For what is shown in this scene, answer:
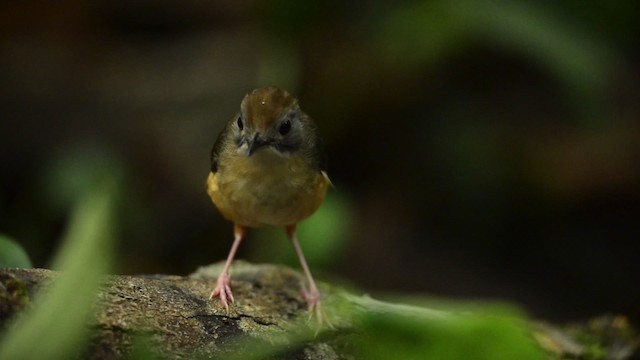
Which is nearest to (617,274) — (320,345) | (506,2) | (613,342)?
(506,2)

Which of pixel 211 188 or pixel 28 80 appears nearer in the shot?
pixel 211 188

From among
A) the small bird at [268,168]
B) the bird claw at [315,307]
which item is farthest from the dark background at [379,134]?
the bird claw at [315,307]

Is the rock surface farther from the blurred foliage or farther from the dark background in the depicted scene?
the dark background

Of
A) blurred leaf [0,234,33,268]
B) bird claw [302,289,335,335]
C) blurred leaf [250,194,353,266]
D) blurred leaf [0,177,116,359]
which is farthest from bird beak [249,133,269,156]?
blurred leaf [0,177,116,359]

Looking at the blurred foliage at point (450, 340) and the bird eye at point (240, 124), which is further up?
the bird eye at point (240, 124)

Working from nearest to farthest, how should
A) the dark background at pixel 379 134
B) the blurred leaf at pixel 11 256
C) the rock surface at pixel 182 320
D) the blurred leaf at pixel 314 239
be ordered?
1. the rock surface at pixel 182 320
2. the blurred leaf at pixel 11 256
3. the blurred leaf at pixel 314 239
4. the dark background at pixel 379 134

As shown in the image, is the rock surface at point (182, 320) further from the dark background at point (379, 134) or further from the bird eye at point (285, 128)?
the dark background at point (379, 134)

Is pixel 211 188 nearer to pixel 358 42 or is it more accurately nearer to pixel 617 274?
pixel 358 42

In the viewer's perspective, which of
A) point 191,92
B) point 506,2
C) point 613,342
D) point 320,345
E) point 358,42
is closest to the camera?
point 320,345
